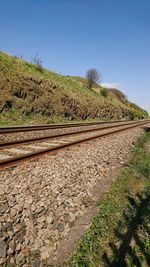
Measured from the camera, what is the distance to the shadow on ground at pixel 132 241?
13.6 feet

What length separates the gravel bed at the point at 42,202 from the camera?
3.98 meters

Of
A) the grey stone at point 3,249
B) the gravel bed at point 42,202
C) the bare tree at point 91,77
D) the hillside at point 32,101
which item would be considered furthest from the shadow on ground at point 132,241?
the bare tree at point 91,77

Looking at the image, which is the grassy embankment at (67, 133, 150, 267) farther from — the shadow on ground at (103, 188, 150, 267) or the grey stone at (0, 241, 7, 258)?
the grey stone at (0, 241, 7, 258)

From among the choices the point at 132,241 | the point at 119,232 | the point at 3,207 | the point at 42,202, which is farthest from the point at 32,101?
the point at 132,241

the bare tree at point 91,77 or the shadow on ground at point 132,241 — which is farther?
the bare tree at point 91,77

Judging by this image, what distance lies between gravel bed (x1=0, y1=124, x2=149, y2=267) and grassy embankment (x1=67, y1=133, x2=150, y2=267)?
438mm

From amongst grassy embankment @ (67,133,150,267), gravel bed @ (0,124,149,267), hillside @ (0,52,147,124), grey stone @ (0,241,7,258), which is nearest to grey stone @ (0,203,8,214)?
gravel bed @ (0,124,149,267)

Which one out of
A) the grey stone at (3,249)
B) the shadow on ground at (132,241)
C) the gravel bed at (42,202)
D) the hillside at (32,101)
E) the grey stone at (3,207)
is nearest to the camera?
the grey stone at (3,249)

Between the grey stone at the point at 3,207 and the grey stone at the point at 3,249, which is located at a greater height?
the grey stone at the point at 3,207

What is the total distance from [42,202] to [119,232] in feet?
5.46

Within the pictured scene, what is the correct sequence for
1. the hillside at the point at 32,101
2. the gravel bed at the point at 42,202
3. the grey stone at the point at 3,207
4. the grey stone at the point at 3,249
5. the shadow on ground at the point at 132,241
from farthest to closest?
the hillside at the point at 32,101 < the grey stone at the point at 3,207 < the shadow on ground at the point at 132,241 < the gravel bed at the point at 42,202 < the grey stone at the point at 3,249

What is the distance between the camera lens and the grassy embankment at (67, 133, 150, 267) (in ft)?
13.4

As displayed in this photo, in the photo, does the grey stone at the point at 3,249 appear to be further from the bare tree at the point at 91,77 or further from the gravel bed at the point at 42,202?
the bare tree at the point at 91,77

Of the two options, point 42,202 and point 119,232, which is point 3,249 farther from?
point 119,232
